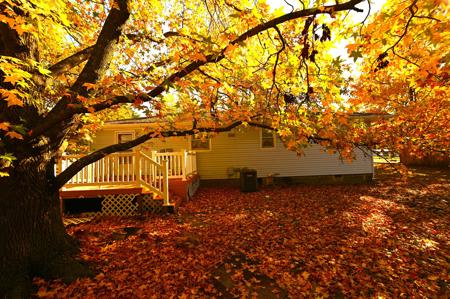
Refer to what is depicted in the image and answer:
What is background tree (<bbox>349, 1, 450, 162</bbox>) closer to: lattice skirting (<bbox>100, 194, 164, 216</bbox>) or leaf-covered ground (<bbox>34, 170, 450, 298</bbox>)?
leaf-covered ground (<bbox>34, 170, 450, 298</bbox>)

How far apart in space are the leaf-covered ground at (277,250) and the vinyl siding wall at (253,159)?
4.58 m

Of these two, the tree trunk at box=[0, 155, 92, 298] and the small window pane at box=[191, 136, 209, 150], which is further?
the small window pane at box=[191, 136, 209, 150]

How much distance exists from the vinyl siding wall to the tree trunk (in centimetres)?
962

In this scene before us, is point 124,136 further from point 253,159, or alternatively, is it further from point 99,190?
point 253,159

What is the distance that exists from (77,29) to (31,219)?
4.85 metres

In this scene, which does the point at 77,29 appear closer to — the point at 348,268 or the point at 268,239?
the point at 268,239

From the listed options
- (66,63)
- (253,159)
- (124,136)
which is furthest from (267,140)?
(66,63)

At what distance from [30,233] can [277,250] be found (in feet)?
16.8

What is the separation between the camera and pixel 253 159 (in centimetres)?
1450

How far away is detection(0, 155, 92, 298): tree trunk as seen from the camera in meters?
4.00

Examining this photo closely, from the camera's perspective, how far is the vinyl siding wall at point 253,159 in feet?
47.0

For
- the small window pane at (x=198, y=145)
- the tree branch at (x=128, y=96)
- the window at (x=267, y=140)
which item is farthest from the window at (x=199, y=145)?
the tree branch at (x=128, y=96)

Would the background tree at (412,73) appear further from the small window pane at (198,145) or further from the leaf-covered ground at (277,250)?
the small window pane at (198,145)

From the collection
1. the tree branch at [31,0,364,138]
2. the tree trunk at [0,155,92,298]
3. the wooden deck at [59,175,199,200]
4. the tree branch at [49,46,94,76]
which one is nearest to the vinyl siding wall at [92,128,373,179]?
the wooden deck at [59,175,199,200]
